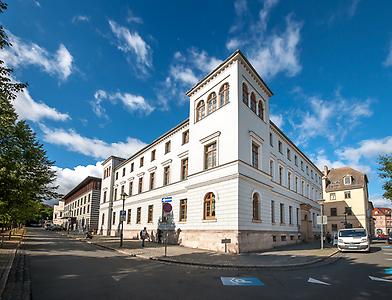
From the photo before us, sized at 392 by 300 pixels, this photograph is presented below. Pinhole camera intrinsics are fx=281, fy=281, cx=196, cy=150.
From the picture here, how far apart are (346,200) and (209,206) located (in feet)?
140

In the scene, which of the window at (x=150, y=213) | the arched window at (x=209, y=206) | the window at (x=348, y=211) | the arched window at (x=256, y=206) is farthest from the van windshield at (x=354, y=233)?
the window at (x=348, y=211)

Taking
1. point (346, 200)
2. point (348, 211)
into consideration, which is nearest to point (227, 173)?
point (348, 211)

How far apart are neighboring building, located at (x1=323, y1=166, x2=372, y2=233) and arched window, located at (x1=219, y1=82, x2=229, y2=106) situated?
131 ft

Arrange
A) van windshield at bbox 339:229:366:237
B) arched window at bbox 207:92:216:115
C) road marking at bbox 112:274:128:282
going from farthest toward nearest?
arched window at bbox 207:92:216:115 → van windshield at bbox 339:229:366:237 → road marking at bbox 112:274:128:282

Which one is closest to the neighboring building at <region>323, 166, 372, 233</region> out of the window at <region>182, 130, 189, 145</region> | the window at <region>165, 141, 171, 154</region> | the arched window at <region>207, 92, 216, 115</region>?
the window at <region>165, 141, 171, 154</region>

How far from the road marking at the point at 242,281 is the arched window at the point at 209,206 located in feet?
31.4

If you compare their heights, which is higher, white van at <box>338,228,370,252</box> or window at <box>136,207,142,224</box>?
window at <box>136,207,142,224</box>

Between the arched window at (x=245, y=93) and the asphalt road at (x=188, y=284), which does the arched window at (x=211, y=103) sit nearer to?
→ the arched window at (x=245, y=93)

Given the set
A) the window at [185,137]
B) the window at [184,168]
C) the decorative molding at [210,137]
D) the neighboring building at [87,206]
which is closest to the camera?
the decorative molding at [210,137]

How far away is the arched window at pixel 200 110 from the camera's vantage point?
22.8 m

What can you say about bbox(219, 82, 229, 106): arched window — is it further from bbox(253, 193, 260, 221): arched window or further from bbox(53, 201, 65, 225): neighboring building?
bbox(53, 201, 65, 225): neighboring building

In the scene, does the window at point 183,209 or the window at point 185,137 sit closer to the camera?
the window at point 183,209

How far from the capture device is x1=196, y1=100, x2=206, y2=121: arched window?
22837 mm

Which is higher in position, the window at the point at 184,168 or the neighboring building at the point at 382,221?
the window at the point at 184,168
